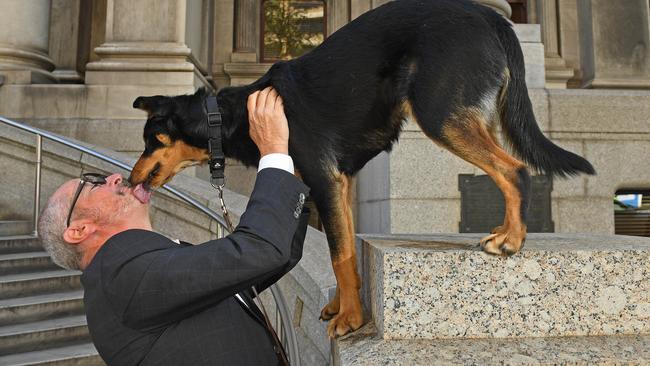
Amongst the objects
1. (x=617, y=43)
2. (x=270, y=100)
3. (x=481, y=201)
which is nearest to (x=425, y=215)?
(x=481, y=201)

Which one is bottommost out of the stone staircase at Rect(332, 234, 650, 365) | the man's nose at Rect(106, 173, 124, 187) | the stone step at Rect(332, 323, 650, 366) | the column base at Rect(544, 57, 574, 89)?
the stone step at Rect(332, 323, 650, 366)

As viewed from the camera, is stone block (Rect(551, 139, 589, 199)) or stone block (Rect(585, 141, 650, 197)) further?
stone block (Rect(585, 141, 650, 197))

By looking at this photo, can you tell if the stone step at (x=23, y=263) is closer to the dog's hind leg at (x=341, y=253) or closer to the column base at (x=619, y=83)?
the dog's hind leg at (x=341, y=253)

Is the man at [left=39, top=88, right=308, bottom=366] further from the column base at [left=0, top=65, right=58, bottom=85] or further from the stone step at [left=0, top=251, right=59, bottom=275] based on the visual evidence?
the column base at [left=0, top=65, right=58, bottom=85]

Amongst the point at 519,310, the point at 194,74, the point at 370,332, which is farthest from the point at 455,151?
the point at 194,74

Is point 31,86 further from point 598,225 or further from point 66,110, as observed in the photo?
point 598,225

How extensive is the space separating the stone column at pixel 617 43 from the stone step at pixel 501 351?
811cm

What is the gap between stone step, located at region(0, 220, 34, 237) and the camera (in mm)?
5500

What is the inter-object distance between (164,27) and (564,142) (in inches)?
241

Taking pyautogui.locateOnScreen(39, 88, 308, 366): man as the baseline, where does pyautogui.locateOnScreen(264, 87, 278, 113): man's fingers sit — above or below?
above

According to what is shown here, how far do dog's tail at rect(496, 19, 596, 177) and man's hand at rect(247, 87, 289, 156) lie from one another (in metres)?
0.96

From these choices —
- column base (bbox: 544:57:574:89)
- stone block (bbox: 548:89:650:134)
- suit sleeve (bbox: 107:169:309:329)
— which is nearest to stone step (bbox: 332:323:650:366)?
suit sleeve (bbox: 107:169:309:329)

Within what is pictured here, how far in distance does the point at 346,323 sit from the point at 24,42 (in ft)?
27.1

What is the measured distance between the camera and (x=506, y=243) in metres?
1.79
